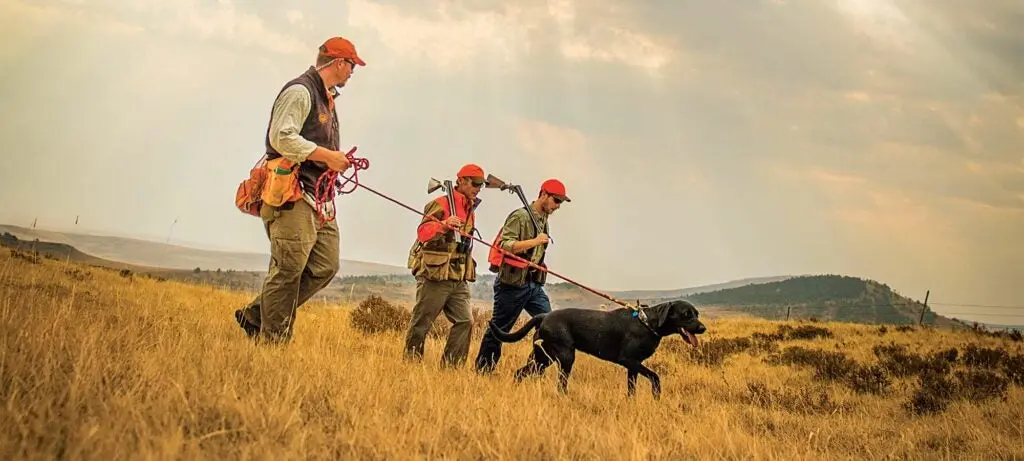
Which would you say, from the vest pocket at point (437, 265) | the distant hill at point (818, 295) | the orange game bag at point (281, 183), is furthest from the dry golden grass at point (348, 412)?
the distant hill at point (818, 295)

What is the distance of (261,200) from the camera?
5.37 meters

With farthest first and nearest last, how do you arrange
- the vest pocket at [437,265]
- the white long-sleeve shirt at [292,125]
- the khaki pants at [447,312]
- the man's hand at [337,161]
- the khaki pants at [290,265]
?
the khaki pants at [447,312], the vest pocket at [437,265], the khaki pants at [290,265], the man's hand at [337,161], the white long-sleeve shirt at [292,125]

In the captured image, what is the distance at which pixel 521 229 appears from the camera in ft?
22.7

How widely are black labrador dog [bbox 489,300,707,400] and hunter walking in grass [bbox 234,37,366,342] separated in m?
1.77

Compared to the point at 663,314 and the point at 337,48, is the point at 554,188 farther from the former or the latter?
the point at 337,48

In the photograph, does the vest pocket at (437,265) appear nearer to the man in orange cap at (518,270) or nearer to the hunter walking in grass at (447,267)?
the hunter walking in grass at (447,267)

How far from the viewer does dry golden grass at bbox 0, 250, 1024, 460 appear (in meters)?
2.71

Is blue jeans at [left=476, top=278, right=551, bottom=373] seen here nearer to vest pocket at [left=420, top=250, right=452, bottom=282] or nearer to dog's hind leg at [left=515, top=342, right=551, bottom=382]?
dog's hind leg at [left=515, top=342, right=551, bottom=382]

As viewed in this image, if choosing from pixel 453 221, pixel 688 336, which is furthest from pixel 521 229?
pixel 688 336

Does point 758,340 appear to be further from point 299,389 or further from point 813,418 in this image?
point 299,389

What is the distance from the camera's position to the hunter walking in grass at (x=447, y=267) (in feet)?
20.8

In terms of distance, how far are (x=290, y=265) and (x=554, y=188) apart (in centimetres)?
269

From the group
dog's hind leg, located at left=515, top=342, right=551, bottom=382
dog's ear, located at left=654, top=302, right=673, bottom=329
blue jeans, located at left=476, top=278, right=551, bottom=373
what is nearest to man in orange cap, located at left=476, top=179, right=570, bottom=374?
blue jeans, located at left=476, top=278, right=551, bottom=373

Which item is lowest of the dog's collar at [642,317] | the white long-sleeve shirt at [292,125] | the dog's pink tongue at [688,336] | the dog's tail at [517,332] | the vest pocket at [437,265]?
the dog's tail at [517,332]
